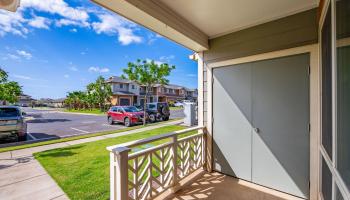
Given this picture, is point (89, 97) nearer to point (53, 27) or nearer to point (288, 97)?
point (53, 27)

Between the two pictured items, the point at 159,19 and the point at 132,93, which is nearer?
the point at 159,19

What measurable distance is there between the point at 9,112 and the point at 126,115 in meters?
5.61

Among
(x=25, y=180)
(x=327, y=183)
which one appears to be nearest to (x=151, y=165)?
(x=327, y=183)

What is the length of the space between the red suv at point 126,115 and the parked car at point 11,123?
518 centimetres

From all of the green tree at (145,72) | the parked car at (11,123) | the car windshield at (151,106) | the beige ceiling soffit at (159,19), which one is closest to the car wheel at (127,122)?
the green tree at (145,72)

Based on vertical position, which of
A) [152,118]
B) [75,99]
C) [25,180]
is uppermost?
[75,99]

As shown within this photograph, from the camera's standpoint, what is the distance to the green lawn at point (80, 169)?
2.68 meters

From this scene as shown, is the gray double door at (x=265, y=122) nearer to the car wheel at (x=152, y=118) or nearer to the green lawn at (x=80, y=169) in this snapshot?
the green lawn at (x=80, y=169)

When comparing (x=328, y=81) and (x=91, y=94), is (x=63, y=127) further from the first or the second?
(x=91, y=94)

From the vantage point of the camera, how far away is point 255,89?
9.13 feet

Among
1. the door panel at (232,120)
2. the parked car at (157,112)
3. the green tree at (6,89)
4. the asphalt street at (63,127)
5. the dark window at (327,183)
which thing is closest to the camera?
the dark window at (327,183)

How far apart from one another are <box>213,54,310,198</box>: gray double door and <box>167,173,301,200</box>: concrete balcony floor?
108mm

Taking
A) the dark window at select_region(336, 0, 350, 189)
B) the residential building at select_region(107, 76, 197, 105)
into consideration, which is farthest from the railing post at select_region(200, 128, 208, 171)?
the residential building at select_region(107, 76, 197, 105)

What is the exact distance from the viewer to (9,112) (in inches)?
231
